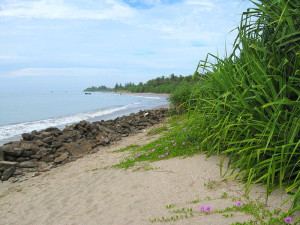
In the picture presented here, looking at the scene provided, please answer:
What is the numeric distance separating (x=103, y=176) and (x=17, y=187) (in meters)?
2.08

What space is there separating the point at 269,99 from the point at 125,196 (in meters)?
2.17

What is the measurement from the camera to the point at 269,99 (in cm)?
315

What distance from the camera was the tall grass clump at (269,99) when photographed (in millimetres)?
2918

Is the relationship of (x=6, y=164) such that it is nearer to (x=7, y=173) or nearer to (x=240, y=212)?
(x=7, y=173)

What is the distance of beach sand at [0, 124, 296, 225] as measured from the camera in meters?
3.12

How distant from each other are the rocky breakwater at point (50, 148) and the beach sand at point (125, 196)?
1.58 metres

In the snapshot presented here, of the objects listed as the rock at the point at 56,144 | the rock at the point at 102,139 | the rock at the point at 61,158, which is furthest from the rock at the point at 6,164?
the rock at the point at 102,139

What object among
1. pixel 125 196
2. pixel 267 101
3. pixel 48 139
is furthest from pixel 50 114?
pixel 267 101

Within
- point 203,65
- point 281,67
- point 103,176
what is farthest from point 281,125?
point 103,176

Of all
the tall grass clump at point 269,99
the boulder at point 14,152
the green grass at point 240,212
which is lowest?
the boulder at point 14,152

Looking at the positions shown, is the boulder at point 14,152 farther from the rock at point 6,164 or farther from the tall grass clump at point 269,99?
the tall grass clump at point 269,99

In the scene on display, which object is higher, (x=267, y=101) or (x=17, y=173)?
(x=267, y=101)

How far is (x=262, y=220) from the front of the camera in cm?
251

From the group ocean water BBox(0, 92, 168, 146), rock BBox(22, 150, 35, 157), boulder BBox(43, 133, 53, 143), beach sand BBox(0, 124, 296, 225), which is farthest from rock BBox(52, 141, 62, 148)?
ocean water BBox(0, 92, 168, 146)
